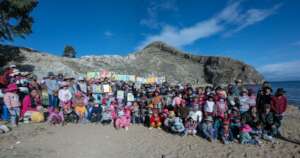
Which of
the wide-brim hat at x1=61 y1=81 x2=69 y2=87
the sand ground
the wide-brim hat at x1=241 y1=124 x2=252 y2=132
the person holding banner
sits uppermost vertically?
the wide-brim hat at x1=61 y1=81 x2=69 y2=87

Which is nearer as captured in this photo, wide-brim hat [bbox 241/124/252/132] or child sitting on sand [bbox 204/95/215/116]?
wide-brim hat [bbox 241/124/252/132]

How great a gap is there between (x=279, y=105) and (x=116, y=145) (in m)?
5.81

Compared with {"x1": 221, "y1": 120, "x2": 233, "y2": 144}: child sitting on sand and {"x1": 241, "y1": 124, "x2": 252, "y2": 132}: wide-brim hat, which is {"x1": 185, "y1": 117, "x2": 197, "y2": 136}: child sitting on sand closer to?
{"x1": 221, "y1": 120, "x2": 233, "y2": 144}: child sitting on sand

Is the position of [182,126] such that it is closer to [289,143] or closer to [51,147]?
[289,143]

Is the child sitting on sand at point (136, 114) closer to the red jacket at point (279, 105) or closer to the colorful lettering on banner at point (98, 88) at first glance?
the colorful lettering on banner at point (98, 88)

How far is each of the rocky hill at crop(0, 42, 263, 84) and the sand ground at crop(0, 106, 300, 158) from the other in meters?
15.3

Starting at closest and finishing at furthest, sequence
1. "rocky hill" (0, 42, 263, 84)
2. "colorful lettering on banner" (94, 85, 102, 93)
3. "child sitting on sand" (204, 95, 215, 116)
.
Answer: "child sitting on sand" (204, 95, 215, 116) → "colorful lettering on banner" (94, 85, 102, 93) → "rocky hill" (0, 42, 263, 84)

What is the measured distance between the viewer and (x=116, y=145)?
6410 millimetres

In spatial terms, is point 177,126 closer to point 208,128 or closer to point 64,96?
point 208,128

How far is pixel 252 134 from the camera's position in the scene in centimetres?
687

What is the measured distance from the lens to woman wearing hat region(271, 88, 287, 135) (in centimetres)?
706

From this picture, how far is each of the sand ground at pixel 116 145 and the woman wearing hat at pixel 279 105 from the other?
0.82 meters

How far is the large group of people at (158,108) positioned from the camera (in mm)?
7145

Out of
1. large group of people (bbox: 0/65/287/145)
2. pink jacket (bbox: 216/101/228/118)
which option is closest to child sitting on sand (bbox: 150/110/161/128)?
large group of people (bbox: 0/65/287/145)
